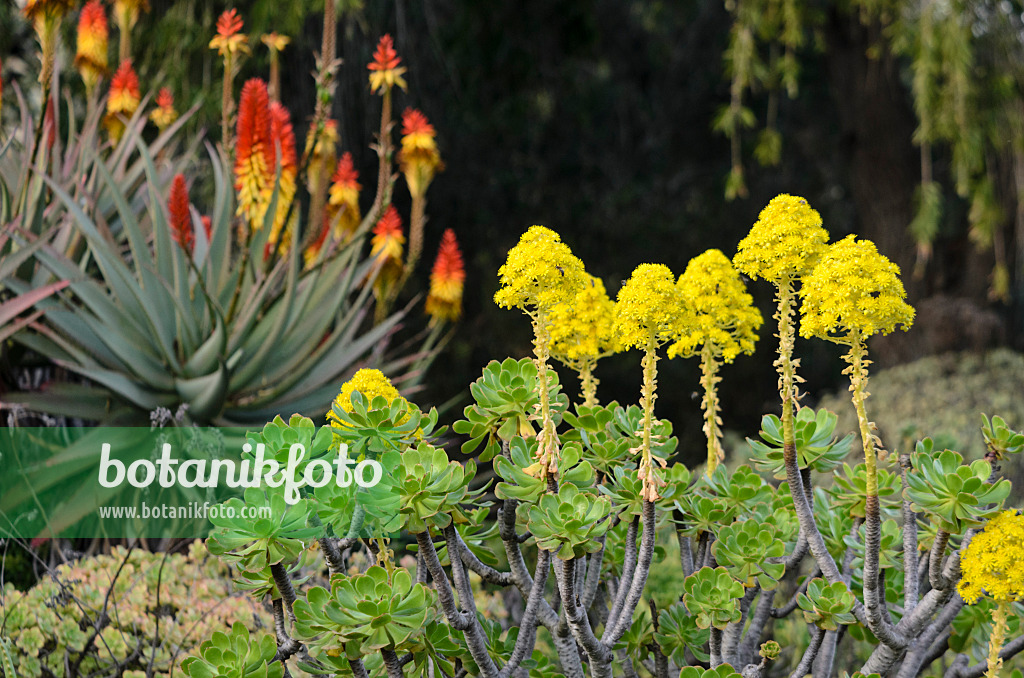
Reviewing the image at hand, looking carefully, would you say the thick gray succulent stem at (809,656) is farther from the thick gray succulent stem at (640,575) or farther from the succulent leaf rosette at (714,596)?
the thick gray succulent stem at (640,575)

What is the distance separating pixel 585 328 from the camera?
1.13 m

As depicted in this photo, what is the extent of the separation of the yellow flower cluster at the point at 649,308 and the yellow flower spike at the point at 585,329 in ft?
0.37

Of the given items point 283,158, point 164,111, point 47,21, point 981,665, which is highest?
point 164,111

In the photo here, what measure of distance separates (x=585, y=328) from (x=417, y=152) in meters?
1.49

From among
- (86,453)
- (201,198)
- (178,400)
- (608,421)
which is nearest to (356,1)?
(201,198)

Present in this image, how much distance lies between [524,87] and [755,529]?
474 cm

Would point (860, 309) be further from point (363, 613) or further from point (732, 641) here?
point (363, 613)

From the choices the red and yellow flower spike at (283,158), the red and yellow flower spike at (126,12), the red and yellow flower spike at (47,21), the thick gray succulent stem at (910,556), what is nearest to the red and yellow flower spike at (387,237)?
the red and yellow flower spike at (283,158)

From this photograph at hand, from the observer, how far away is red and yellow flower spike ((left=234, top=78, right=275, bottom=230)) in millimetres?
1936

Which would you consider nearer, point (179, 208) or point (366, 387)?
point (366, 387)

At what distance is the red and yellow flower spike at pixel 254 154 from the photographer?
194 cm

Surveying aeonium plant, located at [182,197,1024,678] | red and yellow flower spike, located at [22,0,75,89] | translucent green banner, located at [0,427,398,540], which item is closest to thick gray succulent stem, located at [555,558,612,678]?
aeonium plant, located at [182,197,1024,678]

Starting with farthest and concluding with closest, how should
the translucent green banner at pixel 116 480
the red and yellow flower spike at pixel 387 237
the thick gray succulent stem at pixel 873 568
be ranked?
the red and yellow flower spike at pixel 387 237, the translucent green banner at pixel 116 480, the thick gray succulent stem at pixel 873 568

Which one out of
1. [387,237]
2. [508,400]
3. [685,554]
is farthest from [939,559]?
[387,237]
